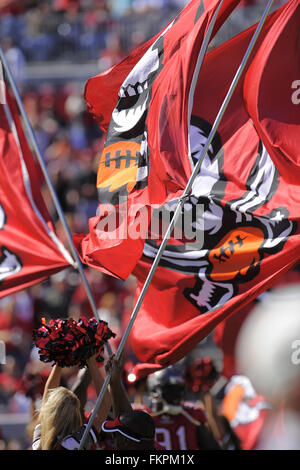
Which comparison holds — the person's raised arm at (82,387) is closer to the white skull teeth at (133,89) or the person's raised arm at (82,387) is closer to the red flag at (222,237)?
the red flag at (222,237)

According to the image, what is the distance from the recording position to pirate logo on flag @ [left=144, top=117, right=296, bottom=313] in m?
6.14

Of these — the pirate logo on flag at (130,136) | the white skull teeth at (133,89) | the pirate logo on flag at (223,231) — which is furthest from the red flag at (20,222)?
the white skull teeth at (133,89)

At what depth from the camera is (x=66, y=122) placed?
19.0m

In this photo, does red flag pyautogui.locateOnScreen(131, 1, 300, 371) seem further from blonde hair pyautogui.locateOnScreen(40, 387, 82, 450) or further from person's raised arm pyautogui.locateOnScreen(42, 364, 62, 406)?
blonde hair pyautogui.locateOnScreen(40, 387, 82, 450)

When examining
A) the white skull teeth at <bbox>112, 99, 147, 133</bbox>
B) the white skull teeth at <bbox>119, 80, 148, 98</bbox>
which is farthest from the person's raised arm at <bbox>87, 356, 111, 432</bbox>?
the white skull teeth at <bbox>119, 80, 148, 98</bbox>

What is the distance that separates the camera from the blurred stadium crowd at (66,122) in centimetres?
1340

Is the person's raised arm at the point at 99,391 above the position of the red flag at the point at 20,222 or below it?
below

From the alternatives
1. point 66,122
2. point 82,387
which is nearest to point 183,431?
point 82,387

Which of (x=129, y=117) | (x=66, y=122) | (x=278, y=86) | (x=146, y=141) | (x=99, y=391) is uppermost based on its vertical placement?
(x=278, y=86)

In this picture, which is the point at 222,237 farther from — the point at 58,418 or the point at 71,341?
the point at 58,418

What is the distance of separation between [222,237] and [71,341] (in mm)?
1500

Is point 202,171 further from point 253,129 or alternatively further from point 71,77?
point 71,77
